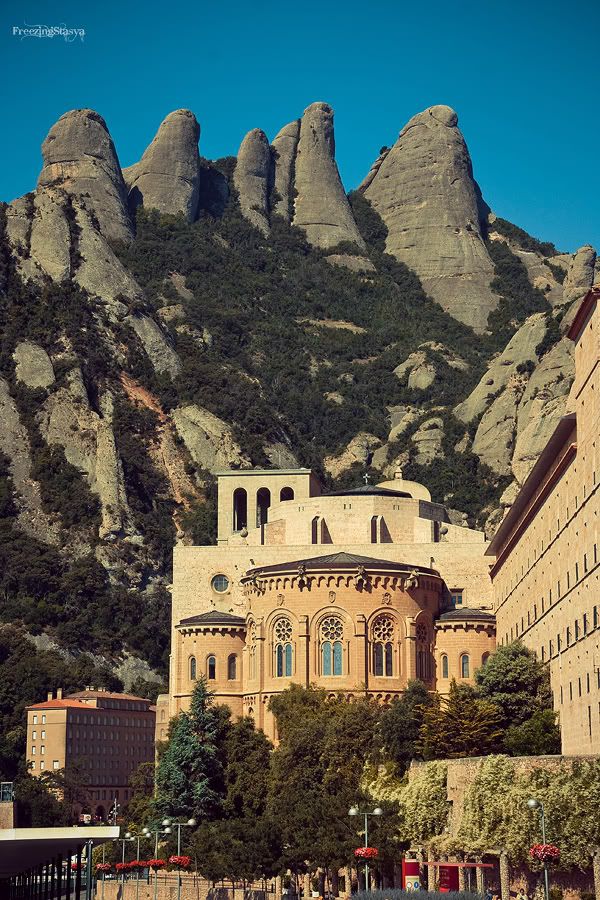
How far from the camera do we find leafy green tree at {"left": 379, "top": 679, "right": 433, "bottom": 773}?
80.1 meters

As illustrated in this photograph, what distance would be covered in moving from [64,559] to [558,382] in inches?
2123

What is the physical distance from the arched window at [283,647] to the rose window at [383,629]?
4998mm

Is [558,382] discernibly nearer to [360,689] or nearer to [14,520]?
[14,520]

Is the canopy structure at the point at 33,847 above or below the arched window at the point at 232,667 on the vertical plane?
below

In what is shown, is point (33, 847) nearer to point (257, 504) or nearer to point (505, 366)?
point (257, 504)

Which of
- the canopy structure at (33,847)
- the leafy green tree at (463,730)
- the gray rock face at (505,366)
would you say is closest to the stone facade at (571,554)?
the leafy green tree at (463,730)

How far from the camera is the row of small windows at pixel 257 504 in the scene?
114 meters

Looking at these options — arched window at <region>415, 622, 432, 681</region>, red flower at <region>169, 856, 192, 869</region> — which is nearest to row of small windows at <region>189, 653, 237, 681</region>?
arched window at <region>415, 622, 432, 681</region>

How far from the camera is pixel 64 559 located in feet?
525

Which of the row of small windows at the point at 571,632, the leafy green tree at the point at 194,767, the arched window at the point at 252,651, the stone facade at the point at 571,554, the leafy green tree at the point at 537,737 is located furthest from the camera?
the arched window at the point at 252,651

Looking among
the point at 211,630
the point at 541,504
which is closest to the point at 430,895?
the point at 541,504

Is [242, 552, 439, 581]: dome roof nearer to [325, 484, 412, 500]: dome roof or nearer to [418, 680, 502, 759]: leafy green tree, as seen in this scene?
[325, 484, 412, 500]: dome roof

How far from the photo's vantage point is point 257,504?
374 ft

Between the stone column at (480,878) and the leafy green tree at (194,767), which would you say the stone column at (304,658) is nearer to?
the leafy green tree at (194,767)
